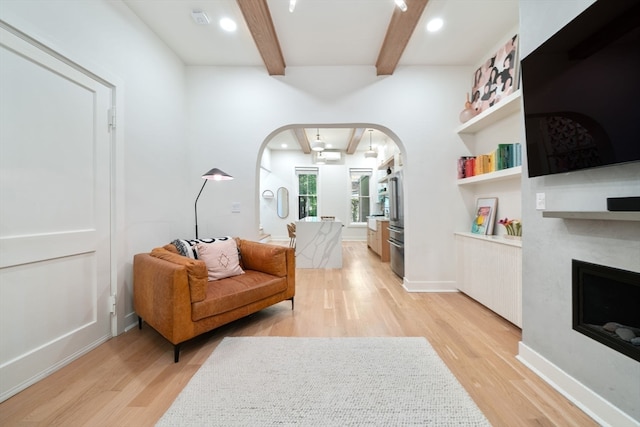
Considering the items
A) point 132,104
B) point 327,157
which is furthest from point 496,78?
point 327,157

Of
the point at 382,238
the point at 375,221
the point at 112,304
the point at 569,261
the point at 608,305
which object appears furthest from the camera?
the point at 375,221

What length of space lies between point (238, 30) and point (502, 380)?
3.85 meters

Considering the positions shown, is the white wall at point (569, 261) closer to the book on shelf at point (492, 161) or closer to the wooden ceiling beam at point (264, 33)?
the book on shelf at point (492, 161)

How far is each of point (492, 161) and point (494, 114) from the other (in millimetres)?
507

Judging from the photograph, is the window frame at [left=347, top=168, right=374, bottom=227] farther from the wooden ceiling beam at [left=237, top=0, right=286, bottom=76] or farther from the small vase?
the wooden ceiling beam at [left=237, top=0, right=286, bottom=76]

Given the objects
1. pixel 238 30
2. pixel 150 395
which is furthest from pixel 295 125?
pixel 150 395

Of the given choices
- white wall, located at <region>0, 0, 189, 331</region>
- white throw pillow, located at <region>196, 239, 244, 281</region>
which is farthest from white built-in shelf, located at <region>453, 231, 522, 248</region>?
white wall, located at <region>0, 0, 189, 331</region>

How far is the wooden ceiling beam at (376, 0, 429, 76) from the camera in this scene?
2.14 meters

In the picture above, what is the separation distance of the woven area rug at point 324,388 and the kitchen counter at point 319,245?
8.88 feet

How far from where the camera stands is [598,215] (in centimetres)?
119

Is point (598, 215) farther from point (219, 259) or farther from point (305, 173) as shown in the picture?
point (305, 173)

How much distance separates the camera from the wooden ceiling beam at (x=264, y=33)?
2.12 m

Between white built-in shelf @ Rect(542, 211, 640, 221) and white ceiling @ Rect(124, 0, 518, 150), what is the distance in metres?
2.14

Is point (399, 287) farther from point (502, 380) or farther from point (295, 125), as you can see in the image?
point (295, 125)
